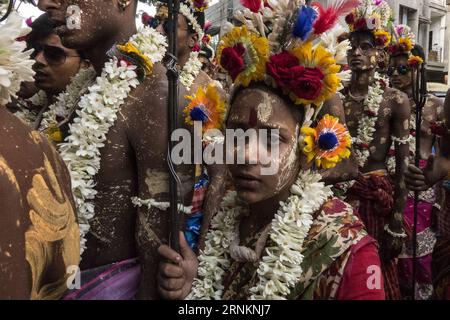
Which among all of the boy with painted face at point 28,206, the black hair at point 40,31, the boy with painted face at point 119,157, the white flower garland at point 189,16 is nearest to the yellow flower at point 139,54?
the boy with painted face at point 119,157

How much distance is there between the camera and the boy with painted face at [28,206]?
1.16 metres

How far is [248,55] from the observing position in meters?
2.23

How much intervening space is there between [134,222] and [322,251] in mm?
905

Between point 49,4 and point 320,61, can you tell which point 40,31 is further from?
point 320,61

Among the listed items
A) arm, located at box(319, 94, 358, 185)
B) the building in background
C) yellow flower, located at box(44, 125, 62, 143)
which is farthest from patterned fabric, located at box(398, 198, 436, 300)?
the building in background

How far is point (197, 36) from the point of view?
459 centimetres

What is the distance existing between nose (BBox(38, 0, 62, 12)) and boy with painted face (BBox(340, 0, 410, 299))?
3.23 m

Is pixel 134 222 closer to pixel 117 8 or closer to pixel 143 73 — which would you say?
pixel 143 73

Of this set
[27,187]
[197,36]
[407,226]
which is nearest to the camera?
[27,187]

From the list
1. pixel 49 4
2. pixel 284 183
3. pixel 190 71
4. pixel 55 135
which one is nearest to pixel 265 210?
pixel 284 183

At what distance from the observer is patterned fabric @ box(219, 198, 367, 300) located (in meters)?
2.02

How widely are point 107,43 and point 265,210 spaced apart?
3.77ft

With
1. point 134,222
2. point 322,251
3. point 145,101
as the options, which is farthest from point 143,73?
point 322,251

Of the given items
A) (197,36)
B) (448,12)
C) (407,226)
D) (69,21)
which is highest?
(448,12)
